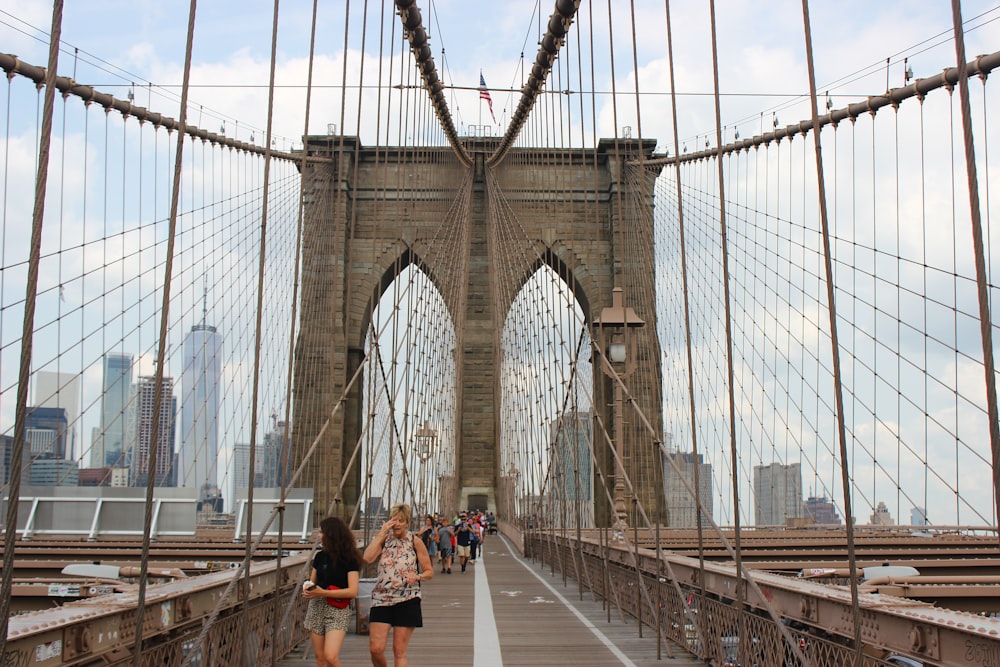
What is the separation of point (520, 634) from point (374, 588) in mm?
2958

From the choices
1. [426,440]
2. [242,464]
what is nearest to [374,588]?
[426,440]

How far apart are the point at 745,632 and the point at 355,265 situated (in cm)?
2782

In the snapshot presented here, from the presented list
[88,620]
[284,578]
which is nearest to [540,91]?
[284,578]

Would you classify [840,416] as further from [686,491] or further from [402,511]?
[686,491]

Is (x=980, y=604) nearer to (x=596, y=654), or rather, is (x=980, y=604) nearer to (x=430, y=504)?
(x=596, y=654)

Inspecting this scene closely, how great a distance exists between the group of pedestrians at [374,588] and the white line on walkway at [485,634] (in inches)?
56.3

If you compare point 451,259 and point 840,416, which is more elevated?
point 451,259

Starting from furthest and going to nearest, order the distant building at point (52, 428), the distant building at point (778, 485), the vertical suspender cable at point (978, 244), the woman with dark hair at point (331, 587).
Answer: the distant building at point (778, 485) < the distant building at point (52, 428) < the woman with dark hair at point (331, 587) < the vertical suspender cable at point (978, 244)

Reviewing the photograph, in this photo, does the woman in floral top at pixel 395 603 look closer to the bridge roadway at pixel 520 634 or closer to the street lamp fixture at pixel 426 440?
the bridge roadway at pixel 520 634

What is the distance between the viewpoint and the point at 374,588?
186 inches

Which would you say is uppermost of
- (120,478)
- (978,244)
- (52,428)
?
(52,428)

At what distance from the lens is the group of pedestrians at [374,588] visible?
4.51 meters


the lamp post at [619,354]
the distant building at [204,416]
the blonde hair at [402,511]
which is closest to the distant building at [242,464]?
the distant building at [204,416]

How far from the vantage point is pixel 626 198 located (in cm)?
3034
